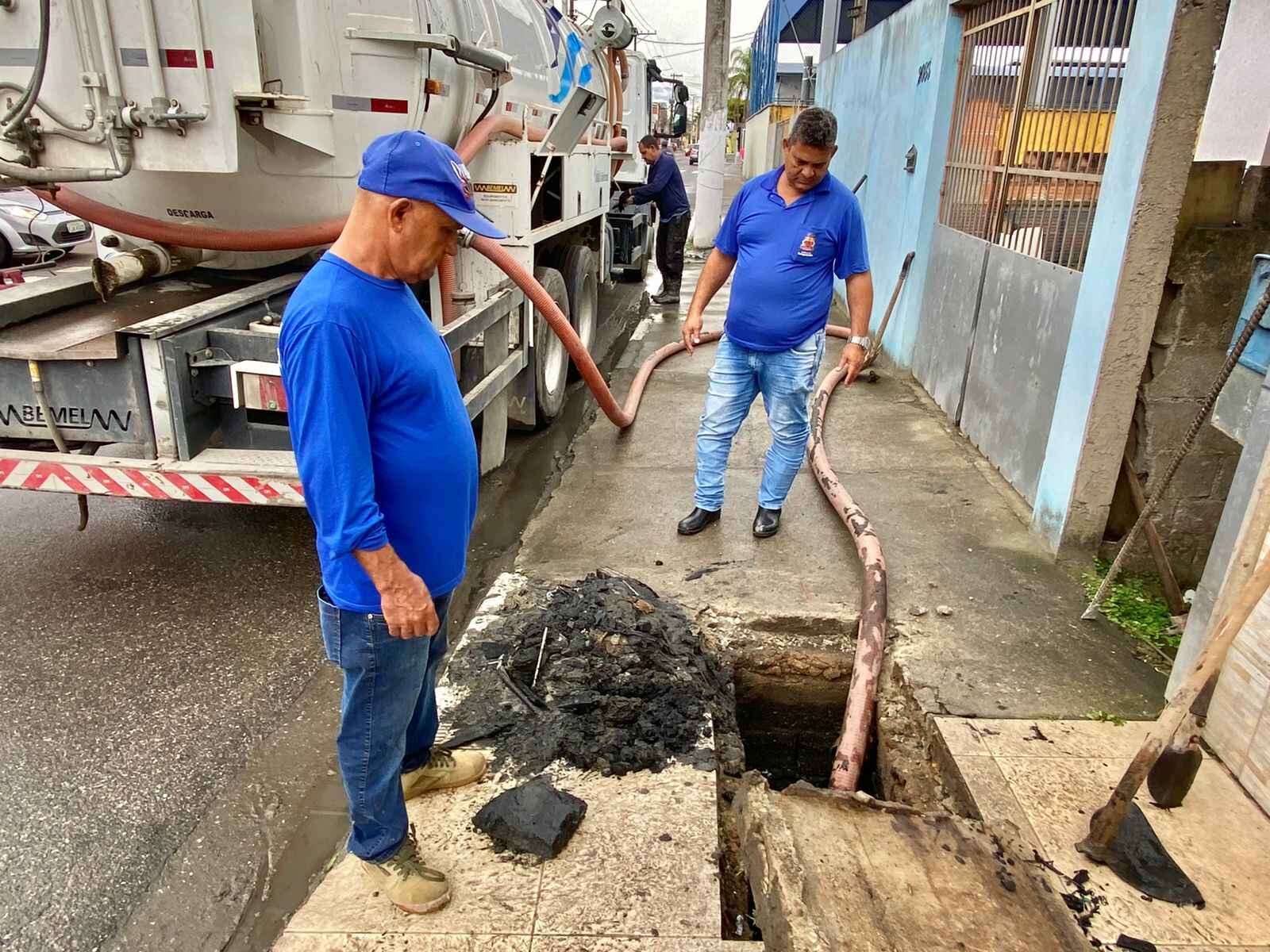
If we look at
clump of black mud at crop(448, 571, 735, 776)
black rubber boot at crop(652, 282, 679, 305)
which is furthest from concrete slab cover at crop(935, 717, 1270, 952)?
black rubber boot at crop(652, 282, 679, 305)

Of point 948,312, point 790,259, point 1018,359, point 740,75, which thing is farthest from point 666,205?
point 740,75

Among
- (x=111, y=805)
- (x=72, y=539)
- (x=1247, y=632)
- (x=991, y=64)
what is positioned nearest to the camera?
(x=1247, y=632)

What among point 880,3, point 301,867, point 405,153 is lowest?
point 301,867

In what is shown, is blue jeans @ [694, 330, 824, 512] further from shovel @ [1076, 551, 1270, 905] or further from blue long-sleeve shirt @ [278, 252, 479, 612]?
blue long-sleeve shirt @ [278, 252, 479, 612]

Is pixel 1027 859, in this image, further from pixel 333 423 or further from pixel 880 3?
pixel 880 3

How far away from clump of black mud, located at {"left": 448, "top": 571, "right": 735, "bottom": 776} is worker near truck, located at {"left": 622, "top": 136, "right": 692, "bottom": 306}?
8.19 metres

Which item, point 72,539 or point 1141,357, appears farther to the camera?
point 72,539

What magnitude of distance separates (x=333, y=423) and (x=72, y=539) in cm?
372

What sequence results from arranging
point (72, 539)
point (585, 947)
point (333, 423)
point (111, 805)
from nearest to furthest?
1. point (333, 423)
2. point (585, 947)
3. point (111, 805)
4. point (72, 539)

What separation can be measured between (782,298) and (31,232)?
10.6 m

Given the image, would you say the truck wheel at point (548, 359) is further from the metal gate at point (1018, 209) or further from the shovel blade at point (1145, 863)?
the shovel blade at point (1145, 863)

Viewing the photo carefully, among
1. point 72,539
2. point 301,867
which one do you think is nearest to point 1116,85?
point 301,867

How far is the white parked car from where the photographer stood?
34.3 feet

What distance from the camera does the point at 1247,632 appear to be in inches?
105
